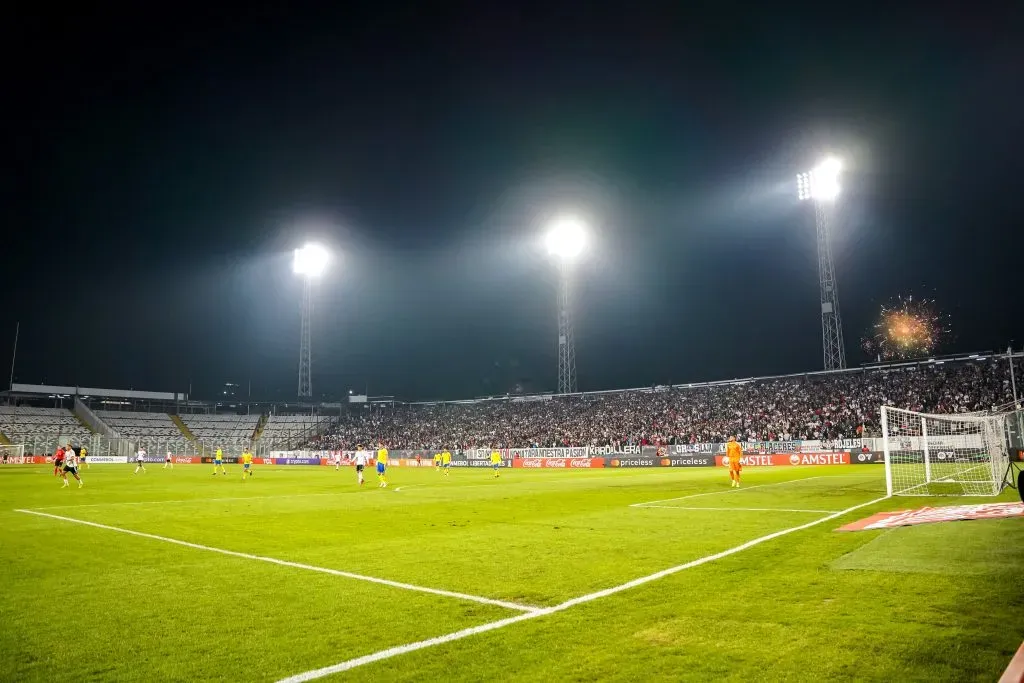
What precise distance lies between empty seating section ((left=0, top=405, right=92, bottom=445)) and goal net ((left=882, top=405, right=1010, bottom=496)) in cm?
7303

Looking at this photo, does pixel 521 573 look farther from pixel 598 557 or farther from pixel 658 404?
pixel 658 404

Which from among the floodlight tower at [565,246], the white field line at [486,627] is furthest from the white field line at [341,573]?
the floodlight tower at [565,246]

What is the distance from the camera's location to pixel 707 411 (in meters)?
53.8

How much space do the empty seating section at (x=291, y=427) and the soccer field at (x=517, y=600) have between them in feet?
244

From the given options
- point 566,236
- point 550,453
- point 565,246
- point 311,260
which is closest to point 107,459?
point 311,260

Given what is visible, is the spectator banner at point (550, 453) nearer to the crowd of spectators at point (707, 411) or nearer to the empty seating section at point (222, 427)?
the crowd of spectators at point (707, 411)

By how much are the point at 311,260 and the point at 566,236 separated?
29417mm

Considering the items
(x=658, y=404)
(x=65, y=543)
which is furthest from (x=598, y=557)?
(x=658, y=404)

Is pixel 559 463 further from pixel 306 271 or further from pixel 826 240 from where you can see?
pixel 306 271

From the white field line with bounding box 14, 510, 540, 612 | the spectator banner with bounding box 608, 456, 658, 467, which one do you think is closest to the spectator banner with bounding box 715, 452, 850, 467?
the spectator banner with bounding box 608, 456, 658, 467

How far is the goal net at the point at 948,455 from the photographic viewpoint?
1811cm

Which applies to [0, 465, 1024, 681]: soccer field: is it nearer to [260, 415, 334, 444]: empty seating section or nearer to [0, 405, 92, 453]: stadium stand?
Answer: [0, 405, 92, 453]: stadium stand

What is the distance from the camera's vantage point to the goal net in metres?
18.1

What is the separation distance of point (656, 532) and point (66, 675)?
8521mm
